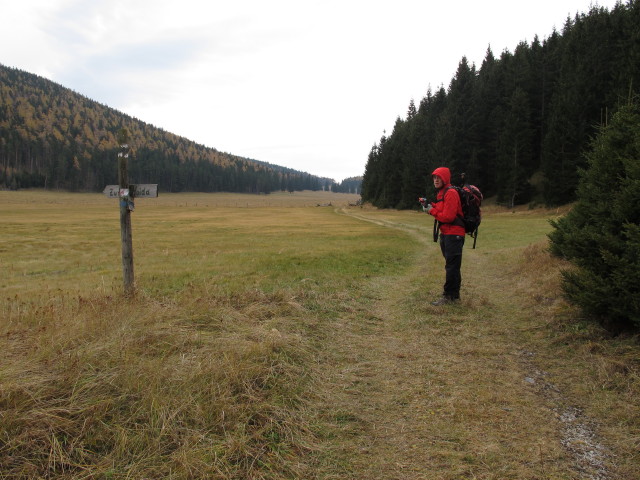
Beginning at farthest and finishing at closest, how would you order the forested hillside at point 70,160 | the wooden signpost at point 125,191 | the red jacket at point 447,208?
the forested hillside at point 70,160 → the red jacket at point 447,208 → the wooden signpost at point 125,191

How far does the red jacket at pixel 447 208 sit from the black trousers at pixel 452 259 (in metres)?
0.15

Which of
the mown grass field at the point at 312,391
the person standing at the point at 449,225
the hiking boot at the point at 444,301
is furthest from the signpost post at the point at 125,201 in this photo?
the hiking boot at the point at 444,301

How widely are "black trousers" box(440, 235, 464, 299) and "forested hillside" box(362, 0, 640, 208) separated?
3147cm

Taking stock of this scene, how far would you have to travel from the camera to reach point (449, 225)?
301 inches

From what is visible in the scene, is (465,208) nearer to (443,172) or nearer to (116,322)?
(443,172)

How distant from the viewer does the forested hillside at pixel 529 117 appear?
4041cm

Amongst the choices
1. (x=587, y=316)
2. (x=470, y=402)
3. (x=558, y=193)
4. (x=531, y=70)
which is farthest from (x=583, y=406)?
(x=531, y=70)

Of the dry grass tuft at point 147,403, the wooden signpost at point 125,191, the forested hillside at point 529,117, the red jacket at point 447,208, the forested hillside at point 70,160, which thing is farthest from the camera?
the forested hillside at point 70,160

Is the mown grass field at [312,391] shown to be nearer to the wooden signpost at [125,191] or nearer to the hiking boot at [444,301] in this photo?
the hiking boot at [444,301]

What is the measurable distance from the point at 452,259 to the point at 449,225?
0.74 meters

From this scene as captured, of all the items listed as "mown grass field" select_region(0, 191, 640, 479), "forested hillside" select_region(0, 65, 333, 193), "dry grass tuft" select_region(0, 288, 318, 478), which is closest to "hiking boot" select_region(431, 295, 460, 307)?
"mown grass field" select_region(0, 191, 640, 479)

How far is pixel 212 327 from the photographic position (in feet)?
18.8

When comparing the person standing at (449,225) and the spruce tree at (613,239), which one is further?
the person standing at (449,225)

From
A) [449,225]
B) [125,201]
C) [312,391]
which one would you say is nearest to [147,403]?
[312,391]
